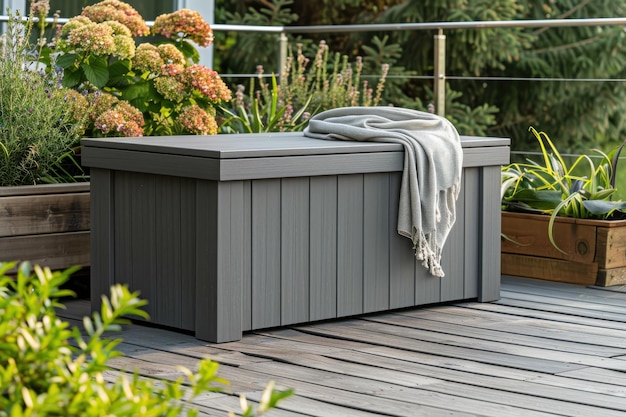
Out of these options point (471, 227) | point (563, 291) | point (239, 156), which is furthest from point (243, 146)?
→ point (563, 291)

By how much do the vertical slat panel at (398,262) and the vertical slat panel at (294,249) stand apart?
0.34 m

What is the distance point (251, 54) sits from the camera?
38.4 feet

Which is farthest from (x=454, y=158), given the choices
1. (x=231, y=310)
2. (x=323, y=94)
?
(x=323, y=94)

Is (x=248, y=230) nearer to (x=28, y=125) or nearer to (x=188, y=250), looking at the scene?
(x=188, y=250)

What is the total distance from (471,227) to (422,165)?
0.43 metres

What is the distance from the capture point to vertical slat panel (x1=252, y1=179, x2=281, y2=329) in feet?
11.1

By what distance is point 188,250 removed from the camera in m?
3.38

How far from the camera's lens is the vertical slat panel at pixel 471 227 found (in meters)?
3.94

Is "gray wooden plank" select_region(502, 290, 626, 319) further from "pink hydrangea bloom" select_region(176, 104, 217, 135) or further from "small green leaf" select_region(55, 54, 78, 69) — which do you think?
"small green leaf" select_region(55, 54, 78, 69)

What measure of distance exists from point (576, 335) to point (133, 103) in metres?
1.88

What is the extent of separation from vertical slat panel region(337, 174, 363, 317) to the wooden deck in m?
0.09

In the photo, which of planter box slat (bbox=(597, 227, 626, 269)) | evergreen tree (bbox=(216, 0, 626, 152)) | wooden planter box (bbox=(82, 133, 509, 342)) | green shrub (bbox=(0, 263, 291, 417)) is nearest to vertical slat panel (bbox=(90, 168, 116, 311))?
wooden planter box (bbox=(82, 133, 509, 342))

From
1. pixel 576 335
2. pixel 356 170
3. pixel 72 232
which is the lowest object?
pixel 576 335

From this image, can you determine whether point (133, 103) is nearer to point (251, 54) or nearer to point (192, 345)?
point (192, 345)
